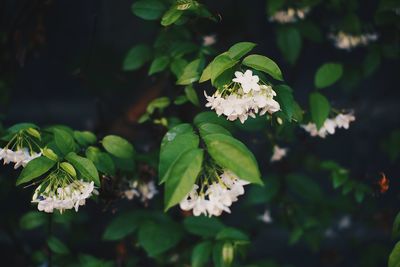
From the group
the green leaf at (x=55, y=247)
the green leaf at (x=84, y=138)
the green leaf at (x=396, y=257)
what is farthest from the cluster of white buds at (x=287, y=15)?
the green leaf at (x=55, y=247)

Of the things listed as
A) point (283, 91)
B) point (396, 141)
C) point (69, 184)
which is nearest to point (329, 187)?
point (396, 141)

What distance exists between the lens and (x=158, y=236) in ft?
5.32

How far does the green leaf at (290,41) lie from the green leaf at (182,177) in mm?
1051

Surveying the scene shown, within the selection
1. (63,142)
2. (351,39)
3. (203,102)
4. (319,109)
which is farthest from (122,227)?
(351,39)

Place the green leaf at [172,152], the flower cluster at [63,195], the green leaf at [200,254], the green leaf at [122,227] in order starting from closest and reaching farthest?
1. the green leaf at [172,152]
2. the flower cluster at [63,195]
3. the green leaf at [200,254]
4. the green leaf at [122,227]

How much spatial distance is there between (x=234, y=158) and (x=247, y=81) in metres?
0.21

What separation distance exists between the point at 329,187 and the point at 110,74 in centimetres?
143

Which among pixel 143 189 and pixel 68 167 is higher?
pixel 68 167

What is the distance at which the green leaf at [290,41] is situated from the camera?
6.01 feet

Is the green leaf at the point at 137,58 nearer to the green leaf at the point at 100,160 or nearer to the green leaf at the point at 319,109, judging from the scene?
the green leaf at the point at 100,160

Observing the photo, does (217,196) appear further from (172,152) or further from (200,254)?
(200,254)

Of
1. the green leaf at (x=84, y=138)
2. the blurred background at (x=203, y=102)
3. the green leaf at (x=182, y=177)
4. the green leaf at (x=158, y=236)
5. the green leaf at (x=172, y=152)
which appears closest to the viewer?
the green leaf at (x=182, y=177)

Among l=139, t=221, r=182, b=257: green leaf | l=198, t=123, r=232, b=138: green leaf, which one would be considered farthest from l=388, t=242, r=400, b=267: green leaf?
l=139, t=221, r=182, b=257: green leaf

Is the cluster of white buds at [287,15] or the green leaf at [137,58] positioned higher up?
the cluster of white buds at [287,15]
